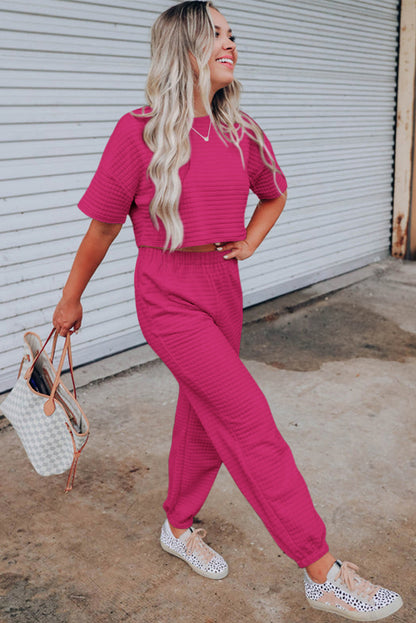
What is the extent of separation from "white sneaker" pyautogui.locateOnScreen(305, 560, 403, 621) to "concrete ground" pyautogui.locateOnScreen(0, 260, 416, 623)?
20 cm

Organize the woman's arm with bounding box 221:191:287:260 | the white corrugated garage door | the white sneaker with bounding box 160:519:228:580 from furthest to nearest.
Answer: the white corrugated garage door → the white sneaker with bounding box 160:519:228:580 → the woman's arm with bounding box 221:191:287:260

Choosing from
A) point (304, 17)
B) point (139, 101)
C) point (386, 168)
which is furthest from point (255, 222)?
point (386, 168)

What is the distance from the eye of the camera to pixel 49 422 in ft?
7.32

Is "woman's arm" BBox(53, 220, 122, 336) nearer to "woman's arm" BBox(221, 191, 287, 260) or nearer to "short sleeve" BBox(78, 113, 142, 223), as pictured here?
"short sleeve" BBox(78, 113, 142, 223)

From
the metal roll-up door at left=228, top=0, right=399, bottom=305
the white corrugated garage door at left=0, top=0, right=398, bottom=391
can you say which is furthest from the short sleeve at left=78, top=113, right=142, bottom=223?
the metal roll-up door at left=228, top=0, right=399, bottom=305

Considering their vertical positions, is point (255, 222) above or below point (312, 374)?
above

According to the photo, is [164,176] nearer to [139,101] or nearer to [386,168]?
[139,101]

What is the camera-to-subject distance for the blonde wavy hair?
194 cm

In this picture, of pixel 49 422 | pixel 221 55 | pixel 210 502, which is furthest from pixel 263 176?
pixel 210 502

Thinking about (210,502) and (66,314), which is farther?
(210,502)

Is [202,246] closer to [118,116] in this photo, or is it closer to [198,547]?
[198,547]

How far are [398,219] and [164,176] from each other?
250 inches

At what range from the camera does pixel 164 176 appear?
1940 millimetres

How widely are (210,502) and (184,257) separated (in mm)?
1366
